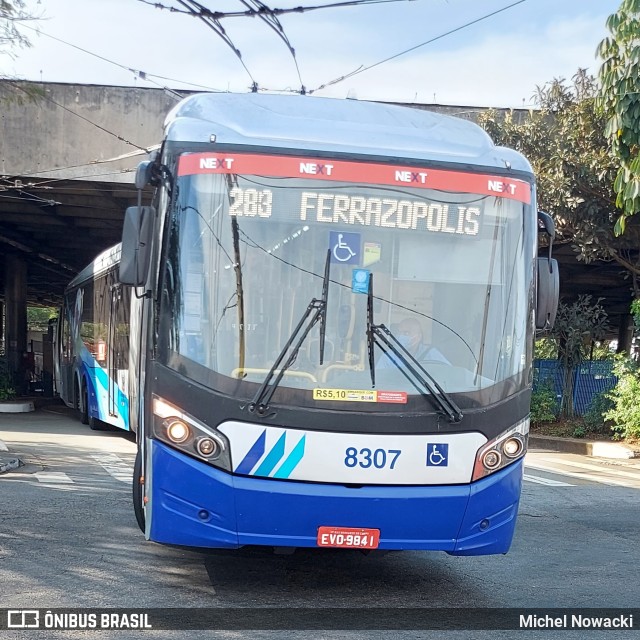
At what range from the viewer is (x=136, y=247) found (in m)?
6.12

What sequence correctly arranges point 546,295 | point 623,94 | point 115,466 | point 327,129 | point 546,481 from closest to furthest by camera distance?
point 327,129, point 546,295, point 115,466, point 546,481, point 623,94

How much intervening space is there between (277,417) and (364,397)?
21.9 inches

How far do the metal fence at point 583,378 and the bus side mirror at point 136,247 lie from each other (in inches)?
687

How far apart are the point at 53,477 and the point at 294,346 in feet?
22.8

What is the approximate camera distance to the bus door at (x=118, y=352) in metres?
16.3

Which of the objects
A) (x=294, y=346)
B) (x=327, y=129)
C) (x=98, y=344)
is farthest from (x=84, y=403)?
(x=294, y=346)

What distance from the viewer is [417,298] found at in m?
6.06

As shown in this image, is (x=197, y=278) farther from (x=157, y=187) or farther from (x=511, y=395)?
(x=511, y=395)

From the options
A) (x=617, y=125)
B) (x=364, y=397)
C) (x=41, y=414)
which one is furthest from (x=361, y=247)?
(x=41, y=414)

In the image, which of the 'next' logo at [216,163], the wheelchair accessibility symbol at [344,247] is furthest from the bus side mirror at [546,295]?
the 'next' logo at [216,163]

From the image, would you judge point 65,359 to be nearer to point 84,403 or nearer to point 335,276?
point 84,403

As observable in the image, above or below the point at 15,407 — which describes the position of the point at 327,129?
above

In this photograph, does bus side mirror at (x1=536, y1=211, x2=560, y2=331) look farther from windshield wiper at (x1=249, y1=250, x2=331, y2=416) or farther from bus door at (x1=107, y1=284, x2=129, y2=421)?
bus door at (x1=107, y1=284, x2=129, y2=421)

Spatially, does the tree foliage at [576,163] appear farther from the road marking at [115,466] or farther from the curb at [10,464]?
the curb at [10,464]
